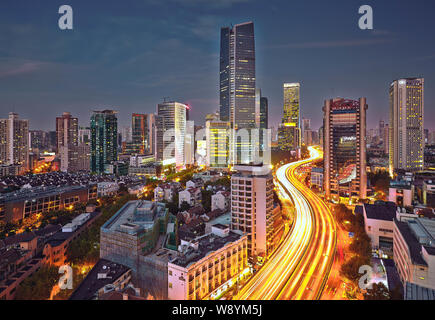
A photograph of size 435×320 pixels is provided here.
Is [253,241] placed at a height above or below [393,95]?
below

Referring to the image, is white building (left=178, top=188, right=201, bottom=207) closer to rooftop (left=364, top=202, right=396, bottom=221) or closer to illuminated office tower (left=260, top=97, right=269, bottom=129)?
rooftop (left=364, top=202, right=396, bottom=221)

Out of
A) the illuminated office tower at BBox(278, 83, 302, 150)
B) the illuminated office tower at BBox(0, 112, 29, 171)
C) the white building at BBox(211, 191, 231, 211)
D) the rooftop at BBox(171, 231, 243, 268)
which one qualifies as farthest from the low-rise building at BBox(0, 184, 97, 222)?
the illuminated office tower at BBox(278, 83, 302, 150)

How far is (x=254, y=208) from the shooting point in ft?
38.5

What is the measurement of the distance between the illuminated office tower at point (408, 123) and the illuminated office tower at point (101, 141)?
38862 millimetres

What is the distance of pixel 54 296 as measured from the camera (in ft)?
27.3

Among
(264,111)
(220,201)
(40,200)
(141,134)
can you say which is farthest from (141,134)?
(220,201)

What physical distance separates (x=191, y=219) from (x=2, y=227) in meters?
11.1

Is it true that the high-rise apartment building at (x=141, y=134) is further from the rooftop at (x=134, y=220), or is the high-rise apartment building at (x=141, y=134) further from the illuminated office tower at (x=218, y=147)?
the rooftop at (x=134, y=220)

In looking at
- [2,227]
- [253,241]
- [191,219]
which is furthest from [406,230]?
[2,227]

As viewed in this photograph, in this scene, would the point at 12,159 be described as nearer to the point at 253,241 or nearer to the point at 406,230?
the point at 253,241

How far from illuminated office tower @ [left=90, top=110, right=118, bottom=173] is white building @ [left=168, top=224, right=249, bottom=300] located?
33.3m

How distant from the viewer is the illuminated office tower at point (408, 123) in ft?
98.3

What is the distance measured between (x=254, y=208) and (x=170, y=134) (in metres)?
31.6

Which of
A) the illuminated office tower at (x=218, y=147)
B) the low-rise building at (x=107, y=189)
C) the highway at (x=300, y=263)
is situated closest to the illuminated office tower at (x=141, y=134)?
the illuminated office tower at (x=218, y=147)
